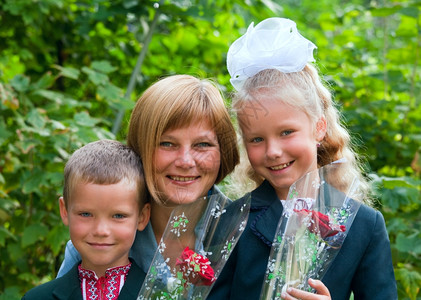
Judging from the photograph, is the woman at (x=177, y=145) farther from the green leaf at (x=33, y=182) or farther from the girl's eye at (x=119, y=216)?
the green leaf at (x=33, y=182)

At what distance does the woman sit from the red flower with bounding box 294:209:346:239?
493 mm

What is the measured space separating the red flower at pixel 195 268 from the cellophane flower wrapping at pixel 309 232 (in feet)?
0.59

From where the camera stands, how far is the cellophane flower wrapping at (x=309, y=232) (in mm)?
1830

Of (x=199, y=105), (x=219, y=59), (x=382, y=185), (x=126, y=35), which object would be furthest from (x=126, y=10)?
(x=382, y=185)

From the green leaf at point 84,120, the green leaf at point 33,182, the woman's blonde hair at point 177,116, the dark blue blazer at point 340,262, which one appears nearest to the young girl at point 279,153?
the dark blue blazer at point 340,262

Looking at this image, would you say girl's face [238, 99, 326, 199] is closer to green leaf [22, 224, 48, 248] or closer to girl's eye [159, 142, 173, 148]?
girl's eye [159, 142, 173, 148]

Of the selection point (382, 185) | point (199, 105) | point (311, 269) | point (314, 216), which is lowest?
point (382, 185)

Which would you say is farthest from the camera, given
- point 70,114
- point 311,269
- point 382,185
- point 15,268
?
point 70,114

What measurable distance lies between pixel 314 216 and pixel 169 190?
0.59 metres

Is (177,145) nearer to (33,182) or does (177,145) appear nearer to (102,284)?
(102,284)

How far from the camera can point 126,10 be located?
11.3ft

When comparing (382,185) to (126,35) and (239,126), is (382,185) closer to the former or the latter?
(239,126)

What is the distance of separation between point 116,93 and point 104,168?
48.1 inches

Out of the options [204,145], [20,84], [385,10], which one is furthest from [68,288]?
[385,10]
